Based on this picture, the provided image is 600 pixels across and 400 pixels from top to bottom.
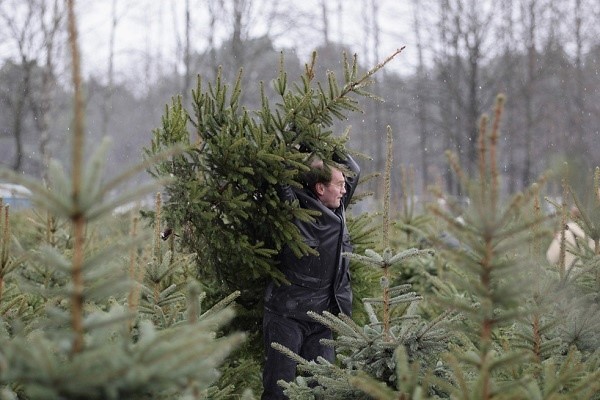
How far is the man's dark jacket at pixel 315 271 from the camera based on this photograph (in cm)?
459

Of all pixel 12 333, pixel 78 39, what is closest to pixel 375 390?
pixel 78 39

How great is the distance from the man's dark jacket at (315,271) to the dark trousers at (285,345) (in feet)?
0.25

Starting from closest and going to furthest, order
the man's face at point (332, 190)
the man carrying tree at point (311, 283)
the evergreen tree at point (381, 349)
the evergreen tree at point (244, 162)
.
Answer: the evergreen tree at point (381, 349), the evergreen tree at point (244, 162), the man carrying tree at point (311, 283), the man's face at point (332, 190)

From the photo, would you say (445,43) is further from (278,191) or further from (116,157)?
(116,157)

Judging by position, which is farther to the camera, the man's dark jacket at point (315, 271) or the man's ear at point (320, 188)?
the man's ear at point (320, 188)

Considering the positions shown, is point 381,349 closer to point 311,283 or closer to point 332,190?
point 311,283

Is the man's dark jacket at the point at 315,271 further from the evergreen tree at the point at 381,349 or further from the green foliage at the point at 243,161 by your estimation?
the evergreen tree at the point at 381,349

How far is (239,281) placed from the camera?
15.5 feet

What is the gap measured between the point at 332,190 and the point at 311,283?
0.64 metres

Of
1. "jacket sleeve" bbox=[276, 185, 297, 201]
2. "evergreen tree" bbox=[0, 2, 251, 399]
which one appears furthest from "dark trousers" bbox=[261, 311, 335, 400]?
"evergreen tree" bbox=[0, 2, 251, 399]

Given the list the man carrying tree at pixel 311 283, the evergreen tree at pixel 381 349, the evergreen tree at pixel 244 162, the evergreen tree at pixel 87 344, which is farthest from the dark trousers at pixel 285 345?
the evergreen tree at pixel 87 344

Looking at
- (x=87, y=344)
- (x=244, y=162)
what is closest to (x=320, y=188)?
(x=244, y=162)

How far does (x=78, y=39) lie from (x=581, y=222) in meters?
3.40

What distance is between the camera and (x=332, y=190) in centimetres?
470
